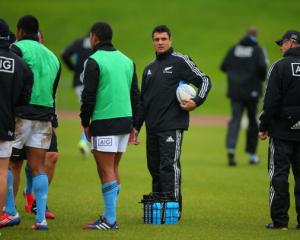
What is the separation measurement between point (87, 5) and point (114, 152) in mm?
50505

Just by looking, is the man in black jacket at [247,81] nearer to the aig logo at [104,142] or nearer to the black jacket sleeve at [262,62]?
the black jacket sleeve at [262,62]

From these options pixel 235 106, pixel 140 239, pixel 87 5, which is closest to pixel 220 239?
pixel 140 239

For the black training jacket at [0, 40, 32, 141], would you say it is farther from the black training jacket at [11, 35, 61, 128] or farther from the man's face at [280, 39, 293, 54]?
the man's face at [280, 39, 293, 54]

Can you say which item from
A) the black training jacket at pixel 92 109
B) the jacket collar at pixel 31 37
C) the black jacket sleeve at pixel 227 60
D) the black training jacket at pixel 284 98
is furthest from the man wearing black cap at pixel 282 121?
the black jacket sleeve at pixel 227 60

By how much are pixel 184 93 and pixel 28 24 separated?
7.27 feet

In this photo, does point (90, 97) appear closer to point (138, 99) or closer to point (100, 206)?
point (138, 99)

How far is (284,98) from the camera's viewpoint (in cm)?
1016

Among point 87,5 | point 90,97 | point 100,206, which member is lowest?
point 100,206

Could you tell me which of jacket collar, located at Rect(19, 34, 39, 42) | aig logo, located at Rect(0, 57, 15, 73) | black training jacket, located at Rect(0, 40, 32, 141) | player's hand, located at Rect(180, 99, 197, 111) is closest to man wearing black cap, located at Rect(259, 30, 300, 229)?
player's hand, located at Rect(180, 99, 197, 111)

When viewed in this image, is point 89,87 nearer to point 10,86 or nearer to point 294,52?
point 10,86

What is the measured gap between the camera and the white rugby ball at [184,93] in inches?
416

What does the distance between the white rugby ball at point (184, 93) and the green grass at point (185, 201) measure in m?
1.59

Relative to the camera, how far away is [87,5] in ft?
195

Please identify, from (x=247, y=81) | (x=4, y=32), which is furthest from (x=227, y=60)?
(x=4, y=32)
